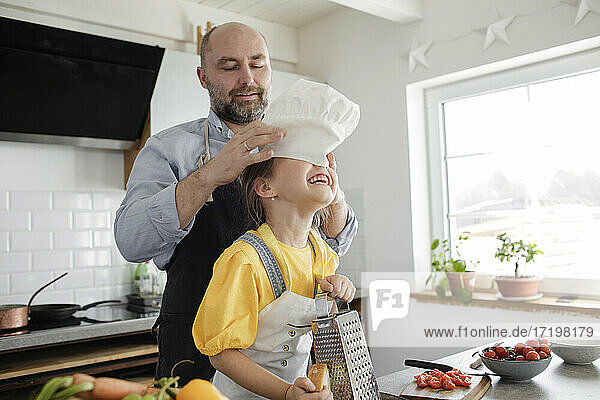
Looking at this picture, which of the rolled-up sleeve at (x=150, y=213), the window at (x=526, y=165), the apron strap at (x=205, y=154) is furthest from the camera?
the window at (x=526, y=165)

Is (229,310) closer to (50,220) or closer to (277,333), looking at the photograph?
(277,333)

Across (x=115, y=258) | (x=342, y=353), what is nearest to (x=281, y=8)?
(x=115, y=258)

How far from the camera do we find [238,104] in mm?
1563

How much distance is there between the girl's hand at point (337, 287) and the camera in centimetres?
114

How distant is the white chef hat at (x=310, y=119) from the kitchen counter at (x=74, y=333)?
68.1 inches

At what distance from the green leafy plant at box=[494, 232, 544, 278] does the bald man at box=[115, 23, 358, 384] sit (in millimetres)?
1657

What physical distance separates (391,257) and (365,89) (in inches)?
43.5

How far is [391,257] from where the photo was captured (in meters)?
3.48

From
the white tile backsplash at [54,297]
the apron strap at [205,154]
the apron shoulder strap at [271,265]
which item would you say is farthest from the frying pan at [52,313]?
the apron shoulder strap at [271,265]

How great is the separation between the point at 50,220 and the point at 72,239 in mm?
156

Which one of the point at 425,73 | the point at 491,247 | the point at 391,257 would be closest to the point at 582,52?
the point at 425,73

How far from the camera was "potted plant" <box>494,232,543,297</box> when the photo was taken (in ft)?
9.34

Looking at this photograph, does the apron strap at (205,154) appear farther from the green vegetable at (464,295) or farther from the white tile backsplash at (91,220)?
the green vegetable at (464,295)

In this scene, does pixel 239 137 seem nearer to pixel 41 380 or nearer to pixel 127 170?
pixel 41 380
